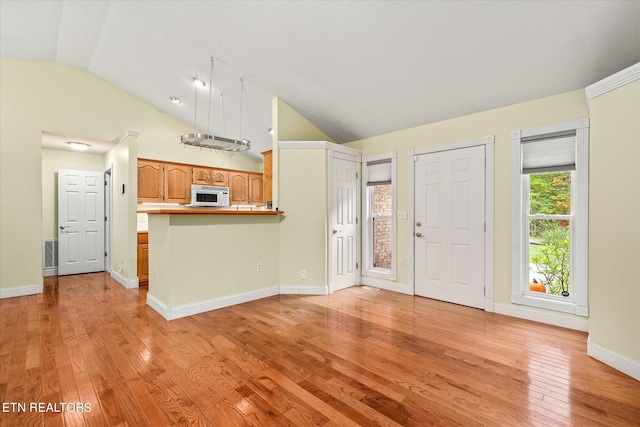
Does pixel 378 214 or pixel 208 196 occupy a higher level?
pixel 208 196

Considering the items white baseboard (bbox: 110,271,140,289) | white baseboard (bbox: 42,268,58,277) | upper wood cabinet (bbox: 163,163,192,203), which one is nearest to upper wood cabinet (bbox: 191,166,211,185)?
upper wood cabinet (bbox: 163,163,192,203)

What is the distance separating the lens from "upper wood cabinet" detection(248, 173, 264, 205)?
720 centimetres

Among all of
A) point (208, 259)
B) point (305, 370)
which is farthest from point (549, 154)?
point (208, 259)

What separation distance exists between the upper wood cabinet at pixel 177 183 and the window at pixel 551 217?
556 cm

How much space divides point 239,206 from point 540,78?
587 centimetres

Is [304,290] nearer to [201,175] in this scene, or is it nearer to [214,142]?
[214,142]

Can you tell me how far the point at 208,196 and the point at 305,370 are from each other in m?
4.71

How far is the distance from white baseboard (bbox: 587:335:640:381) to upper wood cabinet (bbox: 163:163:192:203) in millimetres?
6262

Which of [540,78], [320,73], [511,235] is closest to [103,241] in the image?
[320,73]

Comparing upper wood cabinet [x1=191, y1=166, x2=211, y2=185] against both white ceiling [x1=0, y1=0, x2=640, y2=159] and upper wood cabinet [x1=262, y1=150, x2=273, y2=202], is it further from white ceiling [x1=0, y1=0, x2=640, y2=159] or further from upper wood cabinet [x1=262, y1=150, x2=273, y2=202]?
upper wood cabinet [x1=262, y1=150, x2=273, y2=202]

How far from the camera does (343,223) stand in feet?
15.3

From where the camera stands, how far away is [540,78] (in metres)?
2.99

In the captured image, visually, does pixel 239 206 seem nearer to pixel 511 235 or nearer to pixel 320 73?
pixel 320 73

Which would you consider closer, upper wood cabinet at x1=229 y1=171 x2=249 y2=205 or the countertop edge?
the countertop edge
